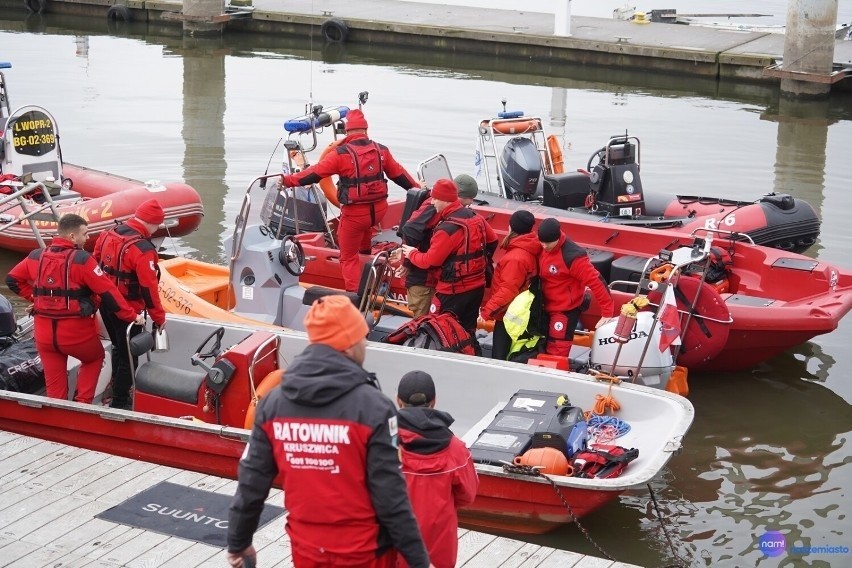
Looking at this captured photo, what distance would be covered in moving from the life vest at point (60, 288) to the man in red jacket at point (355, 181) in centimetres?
225

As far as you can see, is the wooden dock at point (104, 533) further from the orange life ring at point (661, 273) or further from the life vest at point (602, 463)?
the orange life ring at point (661, 273)

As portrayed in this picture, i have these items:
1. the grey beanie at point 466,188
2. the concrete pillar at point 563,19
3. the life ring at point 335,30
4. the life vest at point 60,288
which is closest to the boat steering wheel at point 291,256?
the grey beanie at point 466,188

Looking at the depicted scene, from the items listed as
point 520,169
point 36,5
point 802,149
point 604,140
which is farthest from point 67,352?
point 36,5

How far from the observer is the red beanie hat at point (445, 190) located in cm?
703

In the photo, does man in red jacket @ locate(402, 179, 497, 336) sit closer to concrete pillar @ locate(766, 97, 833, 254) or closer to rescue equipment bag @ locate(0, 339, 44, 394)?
rescue equipment bag @ locate(0, 339, 44, 394)

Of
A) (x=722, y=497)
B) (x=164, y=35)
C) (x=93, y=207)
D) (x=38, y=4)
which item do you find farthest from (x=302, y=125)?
(x=38, y=4)

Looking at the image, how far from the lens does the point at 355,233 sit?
27.3 ft

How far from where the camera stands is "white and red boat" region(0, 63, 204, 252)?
10258 mm

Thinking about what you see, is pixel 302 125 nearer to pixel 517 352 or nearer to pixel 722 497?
pixel 517 352

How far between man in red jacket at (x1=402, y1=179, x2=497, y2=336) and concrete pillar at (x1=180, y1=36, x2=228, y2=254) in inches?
187

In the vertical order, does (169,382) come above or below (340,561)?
below

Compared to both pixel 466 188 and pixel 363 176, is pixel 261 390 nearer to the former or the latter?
pixel 466 188

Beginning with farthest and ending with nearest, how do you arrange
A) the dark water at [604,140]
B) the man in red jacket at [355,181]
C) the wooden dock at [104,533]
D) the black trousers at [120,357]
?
1. the man in red jacket at [355,181]
2. the black trousers at [120,357]
3. the dark water at [604,140]
4. the wooden dock at [104,533]

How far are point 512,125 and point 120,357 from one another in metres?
5.14
